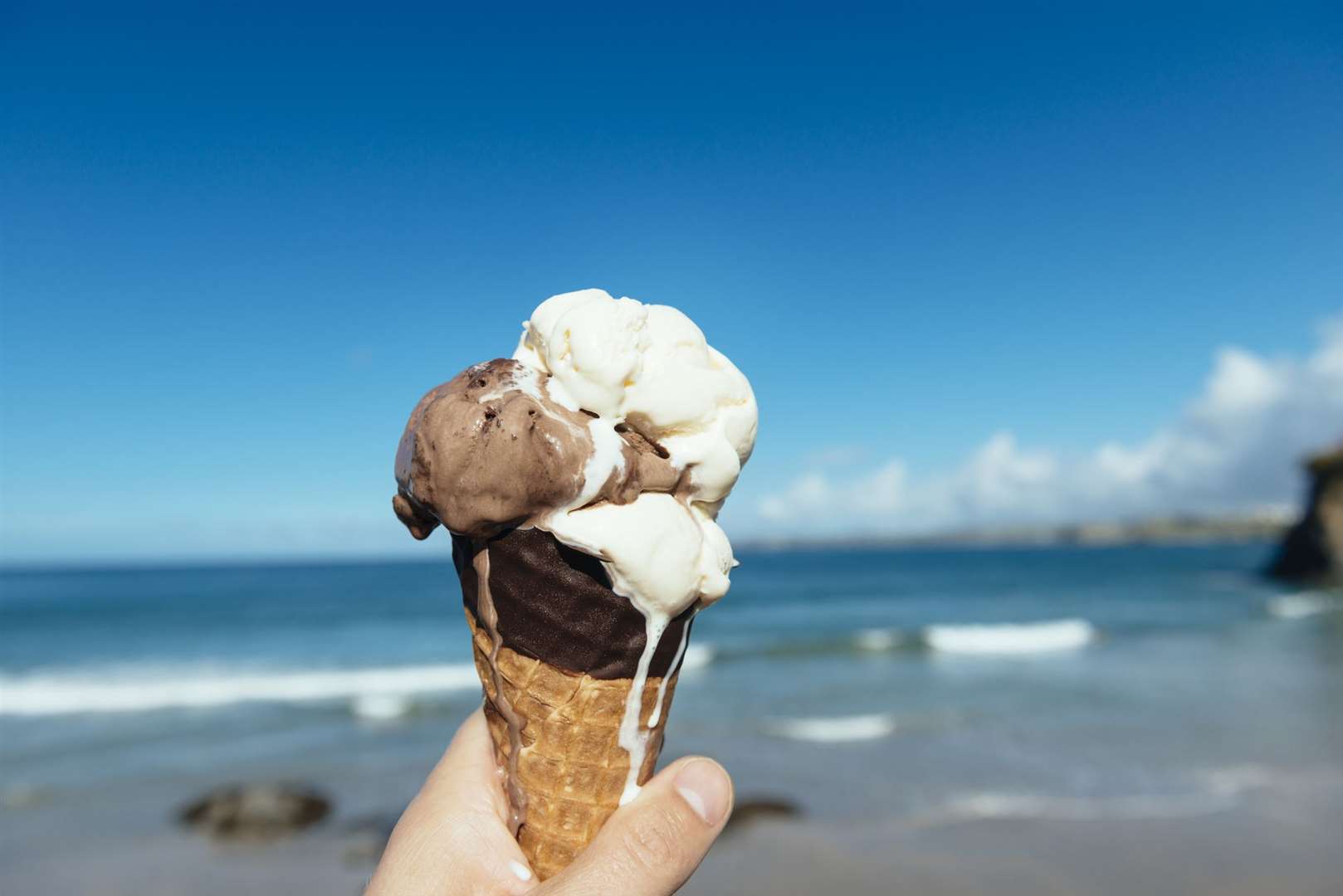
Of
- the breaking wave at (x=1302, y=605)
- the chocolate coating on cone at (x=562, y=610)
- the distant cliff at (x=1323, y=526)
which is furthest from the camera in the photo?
the distant cliff at (x=1323, y=526)

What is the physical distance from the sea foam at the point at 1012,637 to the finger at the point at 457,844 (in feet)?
54.2

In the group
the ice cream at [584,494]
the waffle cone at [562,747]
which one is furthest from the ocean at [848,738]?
the ice cream at [584,494]

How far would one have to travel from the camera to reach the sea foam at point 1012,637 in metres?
17.9

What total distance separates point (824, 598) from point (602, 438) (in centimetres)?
3306

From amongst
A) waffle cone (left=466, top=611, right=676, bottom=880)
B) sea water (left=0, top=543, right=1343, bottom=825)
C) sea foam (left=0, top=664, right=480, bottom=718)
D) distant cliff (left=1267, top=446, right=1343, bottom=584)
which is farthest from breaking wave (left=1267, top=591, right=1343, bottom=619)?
waffle cone (left=466, top=611, right=676, bottom=880)

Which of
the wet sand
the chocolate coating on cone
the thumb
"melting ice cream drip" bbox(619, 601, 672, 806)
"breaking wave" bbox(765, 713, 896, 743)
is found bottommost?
"breaking wave" bbox(765, 713, 896, 743)

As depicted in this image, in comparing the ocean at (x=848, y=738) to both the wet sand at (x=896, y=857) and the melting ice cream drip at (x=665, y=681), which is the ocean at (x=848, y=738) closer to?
the wet sand at (x=896, y=857)

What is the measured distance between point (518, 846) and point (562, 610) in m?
0.88

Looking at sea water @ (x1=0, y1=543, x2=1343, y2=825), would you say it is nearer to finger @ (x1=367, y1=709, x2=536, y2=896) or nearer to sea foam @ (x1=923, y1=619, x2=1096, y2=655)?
sea foam @ (x1=923, y1=619, x2=1096, y2=655)

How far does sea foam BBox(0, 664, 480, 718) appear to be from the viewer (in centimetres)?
1382

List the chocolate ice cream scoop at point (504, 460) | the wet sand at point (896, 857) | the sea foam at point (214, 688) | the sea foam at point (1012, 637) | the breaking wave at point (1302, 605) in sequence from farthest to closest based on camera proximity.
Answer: the breaking wave at point (1302, 605) < the sea foam at point (1012, 637) < the sea foam at point (214, 688) < the wet sand at point (896, 857) < the chocolate ice cream scoop at point (504, 460)

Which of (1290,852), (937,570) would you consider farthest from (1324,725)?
(937,570)

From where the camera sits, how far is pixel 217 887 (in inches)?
249

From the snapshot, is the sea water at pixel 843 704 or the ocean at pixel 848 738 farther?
the sea water at pixel 843 704
